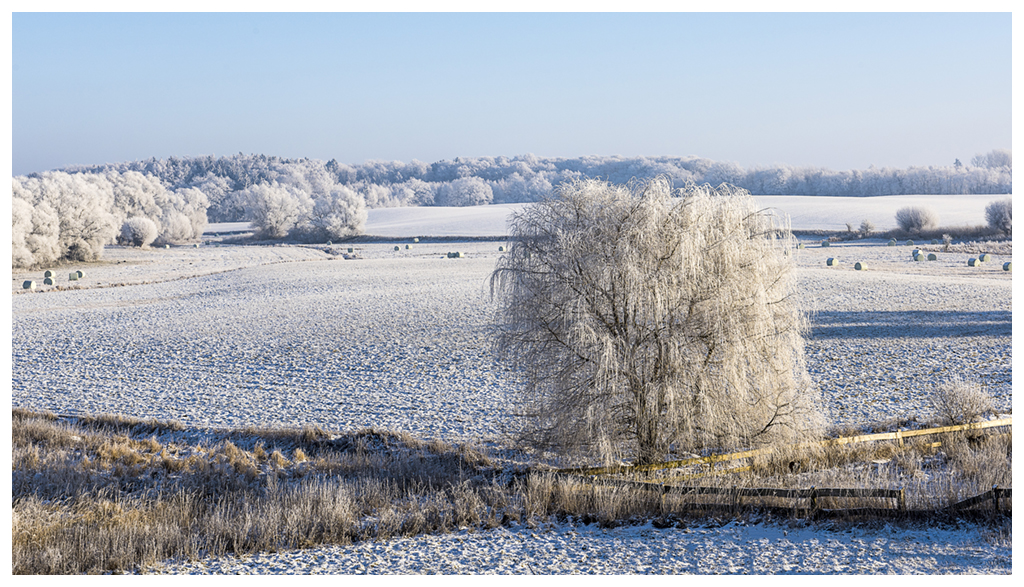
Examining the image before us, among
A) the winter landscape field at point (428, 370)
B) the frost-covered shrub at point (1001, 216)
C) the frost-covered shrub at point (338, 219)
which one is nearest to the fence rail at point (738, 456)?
the winter landscape field at point (428, 370)

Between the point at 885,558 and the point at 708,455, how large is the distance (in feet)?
12.6

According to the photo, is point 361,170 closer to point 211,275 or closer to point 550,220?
point 211,275

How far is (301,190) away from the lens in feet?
351

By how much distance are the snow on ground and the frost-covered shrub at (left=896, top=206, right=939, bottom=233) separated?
57.2 m

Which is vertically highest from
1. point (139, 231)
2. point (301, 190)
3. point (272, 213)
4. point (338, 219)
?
point (301, 190)

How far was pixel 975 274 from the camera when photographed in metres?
35.0

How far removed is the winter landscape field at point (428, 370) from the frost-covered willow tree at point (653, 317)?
197 centimetres

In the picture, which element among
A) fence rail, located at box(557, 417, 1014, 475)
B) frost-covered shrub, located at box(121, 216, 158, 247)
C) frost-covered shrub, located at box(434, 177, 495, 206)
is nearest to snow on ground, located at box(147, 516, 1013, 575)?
fence rail, located at box(557, 417, 1014, 475)

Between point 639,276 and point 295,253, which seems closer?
point 639,276

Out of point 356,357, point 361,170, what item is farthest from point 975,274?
point 361,170

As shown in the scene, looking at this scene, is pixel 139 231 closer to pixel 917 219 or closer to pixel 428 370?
pixel 428 370

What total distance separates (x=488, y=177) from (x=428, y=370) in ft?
403

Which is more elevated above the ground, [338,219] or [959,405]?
[338,219]

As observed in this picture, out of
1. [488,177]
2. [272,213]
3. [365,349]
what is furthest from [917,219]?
[488,177]
